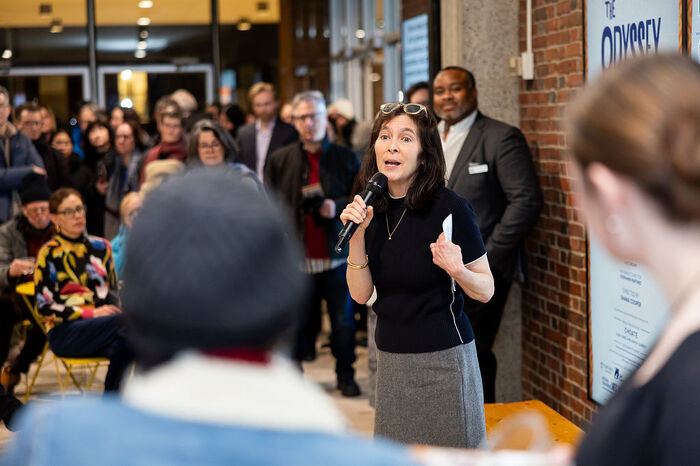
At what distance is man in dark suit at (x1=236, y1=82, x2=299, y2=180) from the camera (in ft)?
23.9

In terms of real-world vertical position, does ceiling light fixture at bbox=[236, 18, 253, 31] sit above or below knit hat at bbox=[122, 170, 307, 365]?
above

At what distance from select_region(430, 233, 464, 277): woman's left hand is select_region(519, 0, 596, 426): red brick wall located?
1.67 metres

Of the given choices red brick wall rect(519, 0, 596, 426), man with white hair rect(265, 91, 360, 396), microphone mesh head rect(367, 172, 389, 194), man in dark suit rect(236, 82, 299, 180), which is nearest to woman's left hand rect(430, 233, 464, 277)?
microphone mesh head rect(367, 172, 389, 194)

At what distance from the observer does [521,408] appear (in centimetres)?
433

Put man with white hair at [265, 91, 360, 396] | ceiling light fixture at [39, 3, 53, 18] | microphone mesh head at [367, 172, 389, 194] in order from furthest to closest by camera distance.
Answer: ceiling light fixture at [39, 3, 53, 18] → man with white hair at [265, 91, 360, 396] → microphone mesh head at [367, 172, 389, 194]

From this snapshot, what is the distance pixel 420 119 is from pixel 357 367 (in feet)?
12.8

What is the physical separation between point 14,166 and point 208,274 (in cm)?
644

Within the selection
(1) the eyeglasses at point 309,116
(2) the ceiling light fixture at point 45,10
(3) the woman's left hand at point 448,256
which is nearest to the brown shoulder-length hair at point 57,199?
(1) the eyeglasses at point 309,116

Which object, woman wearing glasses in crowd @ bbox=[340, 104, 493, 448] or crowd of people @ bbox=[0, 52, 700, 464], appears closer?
crowd of people @ bbox=[0, 52, 700, 464]

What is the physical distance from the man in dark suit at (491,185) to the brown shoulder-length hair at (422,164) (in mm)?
1484

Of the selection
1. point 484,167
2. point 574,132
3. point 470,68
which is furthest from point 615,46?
point 574,132

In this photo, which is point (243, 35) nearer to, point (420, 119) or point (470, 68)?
point (470, 68)

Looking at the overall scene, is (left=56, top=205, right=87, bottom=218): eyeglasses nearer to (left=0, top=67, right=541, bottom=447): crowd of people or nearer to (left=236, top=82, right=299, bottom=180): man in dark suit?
(left=0, top=67, right=541, bottom=447): crowd of people

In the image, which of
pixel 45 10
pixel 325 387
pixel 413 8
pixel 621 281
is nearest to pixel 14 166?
pixel 325 387
